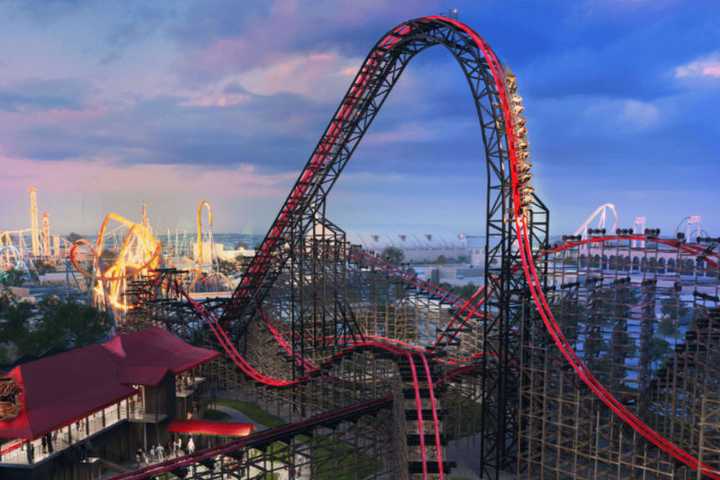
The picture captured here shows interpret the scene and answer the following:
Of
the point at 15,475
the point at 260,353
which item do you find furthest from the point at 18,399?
the point at 260,353

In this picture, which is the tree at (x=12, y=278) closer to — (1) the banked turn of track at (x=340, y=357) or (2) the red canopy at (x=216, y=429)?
(1) the banked turn of track at (x=340, y=357)

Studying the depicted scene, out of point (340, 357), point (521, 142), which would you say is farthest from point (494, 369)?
point (521, 142)

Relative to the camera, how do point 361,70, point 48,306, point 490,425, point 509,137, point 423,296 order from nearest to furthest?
point 509,137 < point 490,425 < point 361,70 < point 423,296 < point 48,306

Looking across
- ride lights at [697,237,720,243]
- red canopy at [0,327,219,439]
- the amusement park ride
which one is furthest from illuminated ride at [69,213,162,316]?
ride lights at [697,237,720,243]

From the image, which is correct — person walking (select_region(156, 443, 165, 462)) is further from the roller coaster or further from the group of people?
the roller coaster

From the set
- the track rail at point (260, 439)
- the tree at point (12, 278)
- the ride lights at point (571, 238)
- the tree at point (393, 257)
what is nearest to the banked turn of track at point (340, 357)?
the track rail at point (260, 439)

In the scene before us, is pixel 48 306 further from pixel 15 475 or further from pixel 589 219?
pixel 589 219

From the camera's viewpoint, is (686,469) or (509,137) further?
(509,137)
